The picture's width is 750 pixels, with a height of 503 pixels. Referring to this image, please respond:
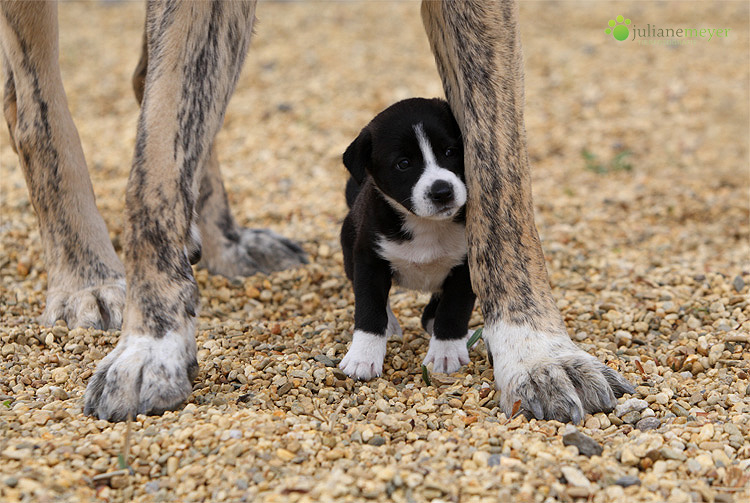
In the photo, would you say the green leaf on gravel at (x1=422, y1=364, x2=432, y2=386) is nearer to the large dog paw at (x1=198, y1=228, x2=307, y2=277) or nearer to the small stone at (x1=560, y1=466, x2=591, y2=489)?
the small stone at (x1=560, y1=466, x2=591, y2=489)

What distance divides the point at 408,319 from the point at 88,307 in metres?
1.32

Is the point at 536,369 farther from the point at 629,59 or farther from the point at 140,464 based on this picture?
the point at 629,59

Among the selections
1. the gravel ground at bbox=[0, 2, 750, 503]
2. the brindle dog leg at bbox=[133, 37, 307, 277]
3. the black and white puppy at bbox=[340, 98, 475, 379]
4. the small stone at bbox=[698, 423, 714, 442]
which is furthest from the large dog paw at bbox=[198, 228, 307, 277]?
the small stone at bbox=[698, 423, 714, 442]

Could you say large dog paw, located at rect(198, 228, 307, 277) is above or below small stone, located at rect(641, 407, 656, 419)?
above

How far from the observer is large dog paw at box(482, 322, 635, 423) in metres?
2.69

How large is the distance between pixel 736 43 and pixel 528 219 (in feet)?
23.9

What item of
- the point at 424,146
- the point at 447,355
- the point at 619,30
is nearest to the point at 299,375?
the point at 447,355

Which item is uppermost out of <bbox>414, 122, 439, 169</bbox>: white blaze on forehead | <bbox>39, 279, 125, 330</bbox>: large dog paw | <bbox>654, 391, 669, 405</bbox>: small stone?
<bbox>414, 122, 439, 169</bbox>: white blaze on forehead

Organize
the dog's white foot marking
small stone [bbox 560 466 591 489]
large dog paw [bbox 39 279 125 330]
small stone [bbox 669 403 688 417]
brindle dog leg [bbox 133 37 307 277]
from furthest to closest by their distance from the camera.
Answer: brindle dog leg [bbox 133 37 307 277], large dog paw [bbox 39 279 125 330], the dog's white foot marking, small stone [bbox 669 403 688 417], small stone [bbox 560 466 591 489]

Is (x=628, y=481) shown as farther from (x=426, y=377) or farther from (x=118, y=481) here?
(x=118, y=481)

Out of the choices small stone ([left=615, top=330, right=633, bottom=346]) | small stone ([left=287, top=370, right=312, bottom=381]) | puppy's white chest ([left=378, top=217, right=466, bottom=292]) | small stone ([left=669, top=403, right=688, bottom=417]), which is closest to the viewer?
small stone ([left=669, top=403, right=688, bottom=417])

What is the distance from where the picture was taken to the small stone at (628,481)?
89.3 inches

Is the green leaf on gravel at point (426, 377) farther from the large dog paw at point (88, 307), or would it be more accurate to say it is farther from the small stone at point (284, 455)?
the large dog paw at point (88, 307)

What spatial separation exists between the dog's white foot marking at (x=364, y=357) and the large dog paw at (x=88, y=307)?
41.8 inches
